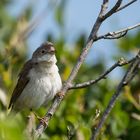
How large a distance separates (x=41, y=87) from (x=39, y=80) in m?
0.09

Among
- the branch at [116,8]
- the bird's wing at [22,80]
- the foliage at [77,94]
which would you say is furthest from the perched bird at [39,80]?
the branch at [116,8]

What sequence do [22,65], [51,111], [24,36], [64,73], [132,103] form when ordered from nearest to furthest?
[51,111]
[24,36]
[132,103]
[64,73]
[22,65]

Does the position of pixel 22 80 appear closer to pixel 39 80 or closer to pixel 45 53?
pixel 39 80

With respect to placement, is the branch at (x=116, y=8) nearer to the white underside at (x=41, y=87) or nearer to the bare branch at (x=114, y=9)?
the bare branch at (x=114, y=9)

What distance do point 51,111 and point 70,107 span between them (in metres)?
1.40

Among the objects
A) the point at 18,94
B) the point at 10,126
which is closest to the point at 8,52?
the point at 18,94

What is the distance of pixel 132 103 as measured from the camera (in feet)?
14.6

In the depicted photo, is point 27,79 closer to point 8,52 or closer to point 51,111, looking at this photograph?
point 8,52

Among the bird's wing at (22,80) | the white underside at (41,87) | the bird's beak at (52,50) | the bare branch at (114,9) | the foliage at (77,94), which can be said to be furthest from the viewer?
the bird's wing at (22,80)

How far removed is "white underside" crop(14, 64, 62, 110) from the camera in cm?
535

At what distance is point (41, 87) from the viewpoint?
5523 mm

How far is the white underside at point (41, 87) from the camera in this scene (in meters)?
5.35

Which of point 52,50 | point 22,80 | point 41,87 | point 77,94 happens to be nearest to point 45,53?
point 52,50

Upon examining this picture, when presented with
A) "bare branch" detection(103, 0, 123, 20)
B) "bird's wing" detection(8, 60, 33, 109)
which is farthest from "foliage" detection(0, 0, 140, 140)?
"bare branch" detection(103, 0, 123, 20)
